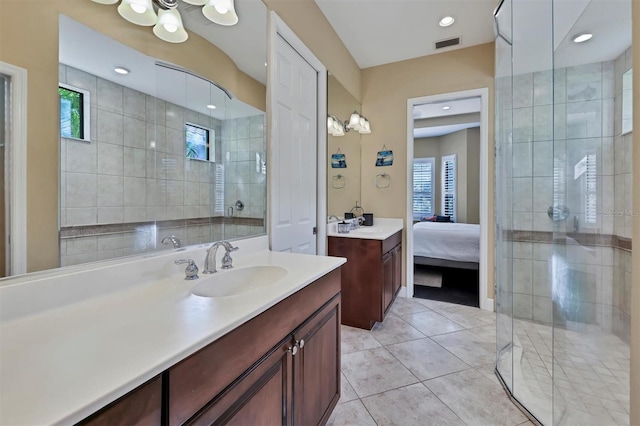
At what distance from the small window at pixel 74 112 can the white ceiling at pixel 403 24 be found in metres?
2.17

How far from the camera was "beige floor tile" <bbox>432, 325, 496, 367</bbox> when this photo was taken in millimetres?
2012

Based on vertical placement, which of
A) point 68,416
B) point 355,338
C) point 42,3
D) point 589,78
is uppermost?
point 589,78

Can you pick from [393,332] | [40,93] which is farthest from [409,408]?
[40,93]

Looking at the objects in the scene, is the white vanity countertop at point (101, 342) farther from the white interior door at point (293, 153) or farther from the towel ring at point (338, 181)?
the towel ring at point (338, 181)

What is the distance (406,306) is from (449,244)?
137 cm

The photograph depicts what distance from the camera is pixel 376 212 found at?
339 centimetres

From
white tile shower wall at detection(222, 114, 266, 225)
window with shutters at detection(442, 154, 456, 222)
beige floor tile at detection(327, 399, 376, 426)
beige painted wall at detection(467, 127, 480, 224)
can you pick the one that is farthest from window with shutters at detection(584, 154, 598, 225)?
window with shutters at detection(442, 154, 456, 222)

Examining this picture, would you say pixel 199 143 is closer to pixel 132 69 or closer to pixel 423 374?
pixel 132 69

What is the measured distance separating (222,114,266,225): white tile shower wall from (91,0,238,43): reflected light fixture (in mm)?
441

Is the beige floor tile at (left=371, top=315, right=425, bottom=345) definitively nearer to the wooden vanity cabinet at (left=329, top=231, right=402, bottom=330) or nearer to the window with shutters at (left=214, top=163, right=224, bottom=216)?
the wooden vanity cabinet at (left=329, top=231, right=402, bottom=330)

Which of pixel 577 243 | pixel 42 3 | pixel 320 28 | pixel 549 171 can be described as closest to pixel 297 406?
pixel 42 3

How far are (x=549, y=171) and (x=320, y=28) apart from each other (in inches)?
89.2

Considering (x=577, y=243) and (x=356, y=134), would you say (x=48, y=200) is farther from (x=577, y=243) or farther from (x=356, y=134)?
(x=356, y=134)

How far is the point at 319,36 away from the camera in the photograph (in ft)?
7.82
